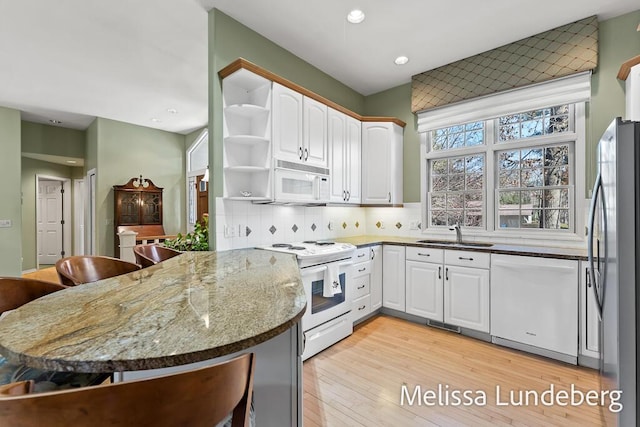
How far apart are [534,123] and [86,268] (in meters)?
4.22

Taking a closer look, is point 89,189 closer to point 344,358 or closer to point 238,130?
point 238,130

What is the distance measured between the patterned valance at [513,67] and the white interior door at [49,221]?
8.57 meters

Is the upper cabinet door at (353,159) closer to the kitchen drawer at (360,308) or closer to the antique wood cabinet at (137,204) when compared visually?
the kitchen drawer at (360,308)

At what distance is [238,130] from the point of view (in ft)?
8.93

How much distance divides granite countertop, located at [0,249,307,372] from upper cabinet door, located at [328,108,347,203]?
2.08m

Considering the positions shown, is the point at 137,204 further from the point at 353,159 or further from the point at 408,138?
the point at 408,138

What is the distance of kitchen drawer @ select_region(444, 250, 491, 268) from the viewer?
9.02ft

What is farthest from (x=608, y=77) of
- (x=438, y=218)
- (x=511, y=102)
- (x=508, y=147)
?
(x=438, y=218)

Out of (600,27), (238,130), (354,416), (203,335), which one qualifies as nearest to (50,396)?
(203,335)

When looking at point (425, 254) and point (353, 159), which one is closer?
point (425, 254)

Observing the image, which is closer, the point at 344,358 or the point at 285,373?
the point at 285,373

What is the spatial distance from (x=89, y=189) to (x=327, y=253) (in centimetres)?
613

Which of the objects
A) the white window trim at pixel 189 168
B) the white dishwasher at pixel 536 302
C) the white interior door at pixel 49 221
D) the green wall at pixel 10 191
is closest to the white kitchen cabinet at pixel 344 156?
the white dishwasher at pixel 536 302

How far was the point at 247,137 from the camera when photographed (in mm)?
2553
